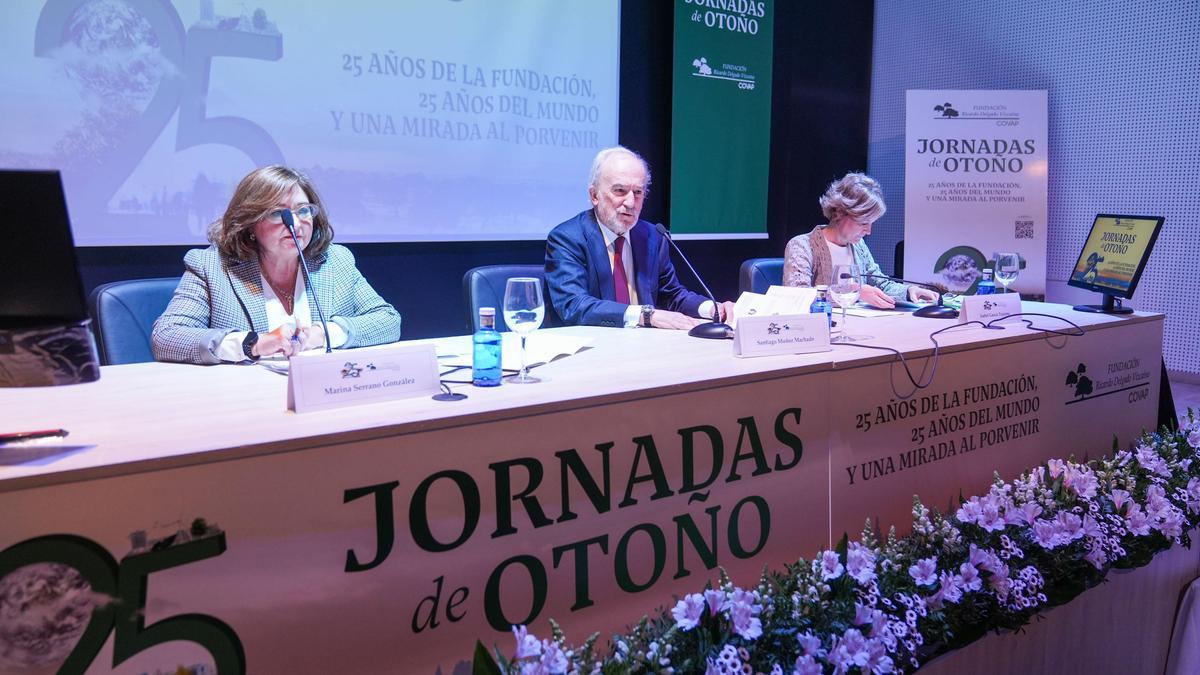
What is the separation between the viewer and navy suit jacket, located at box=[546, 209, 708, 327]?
2.56m

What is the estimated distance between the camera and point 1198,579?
211 centimetres

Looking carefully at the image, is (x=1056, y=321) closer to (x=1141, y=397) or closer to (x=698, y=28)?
(x=1141, y=397)

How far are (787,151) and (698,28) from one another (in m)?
1.14

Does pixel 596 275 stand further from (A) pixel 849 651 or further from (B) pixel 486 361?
(A) pixel 849 651

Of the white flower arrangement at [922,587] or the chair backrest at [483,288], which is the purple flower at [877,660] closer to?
the white flower arrangement at [922,587]

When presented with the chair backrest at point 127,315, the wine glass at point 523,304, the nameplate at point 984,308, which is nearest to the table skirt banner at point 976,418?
the nameplate at point 984,308

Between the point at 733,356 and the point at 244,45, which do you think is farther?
the point at 244,45

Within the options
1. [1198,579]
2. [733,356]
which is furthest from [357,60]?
[1198,579]

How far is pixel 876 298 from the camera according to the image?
283 centimetres

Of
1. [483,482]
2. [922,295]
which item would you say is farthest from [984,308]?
[483,482]

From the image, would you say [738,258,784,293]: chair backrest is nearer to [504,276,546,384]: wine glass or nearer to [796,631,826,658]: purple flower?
[504,276,546,384]: wine glass

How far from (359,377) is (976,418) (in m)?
1.51

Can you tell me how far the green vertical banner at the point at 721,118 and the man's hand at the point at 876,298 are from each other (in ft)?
6.48

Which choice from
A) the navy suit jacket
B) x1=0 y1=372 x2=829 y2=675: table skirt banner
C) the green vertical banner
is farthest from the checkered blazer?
the green vertical banner
